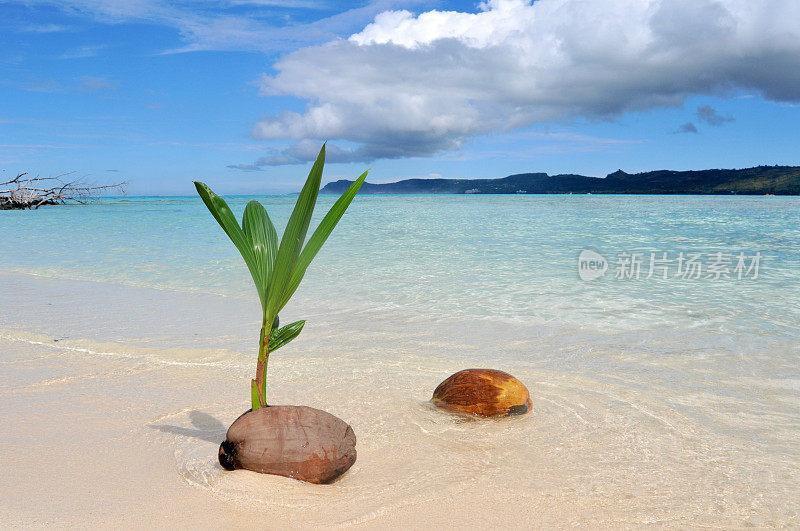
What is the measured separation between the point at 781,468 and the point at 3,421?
3.86 m

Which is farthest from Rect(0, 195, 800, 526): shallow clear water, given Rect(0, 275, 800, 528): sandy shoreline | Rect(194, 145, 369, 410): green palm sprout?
Rect(194, 145, 369, 410): green palm sprout

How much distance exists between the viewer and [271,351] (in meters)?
2.10

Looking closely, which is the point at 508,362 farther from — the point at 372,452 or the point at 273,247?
the point at 273,247

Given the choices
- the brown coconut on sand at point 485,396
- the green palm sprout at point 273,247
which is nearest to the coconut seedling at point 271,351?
the green palm sprout at point 273,247

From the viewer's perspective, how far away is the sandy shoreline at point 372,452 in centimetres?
197

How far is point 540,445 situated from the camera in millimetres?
2678

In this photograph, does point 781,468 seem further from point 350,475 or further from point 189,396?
point 189,396

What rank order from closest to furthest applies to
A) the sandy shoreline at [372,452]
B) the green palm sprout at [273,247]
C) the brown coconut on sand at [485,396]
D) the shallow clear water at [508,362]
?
1. the green palm sprout at [273,247]
2. the sandy shoreline at [372,452]
3. the shallow clear water at [508,362]
4. the brown coconut on sand at [485,396]

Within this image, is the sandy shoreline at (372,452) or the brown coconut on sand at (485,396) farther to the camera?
the brown coconut on sand at (485,396)

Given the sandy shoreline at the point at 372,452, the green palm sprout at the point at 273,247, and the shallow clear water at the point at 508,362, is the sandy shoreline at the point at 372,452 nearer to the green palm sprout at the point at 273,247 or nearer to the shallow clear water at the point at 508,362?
the shallow clear water at the point at 508,362

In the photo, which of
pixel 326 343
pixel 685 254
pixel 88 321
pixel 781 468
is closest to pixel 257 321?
pixel 326 343

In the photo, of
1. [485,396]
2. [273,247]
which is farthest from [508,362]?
[273,247]

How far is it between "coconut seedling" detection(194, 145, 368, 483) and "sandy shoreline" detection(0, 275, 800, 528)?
0.26 feet

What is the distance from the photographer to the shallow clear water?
2248 mm
